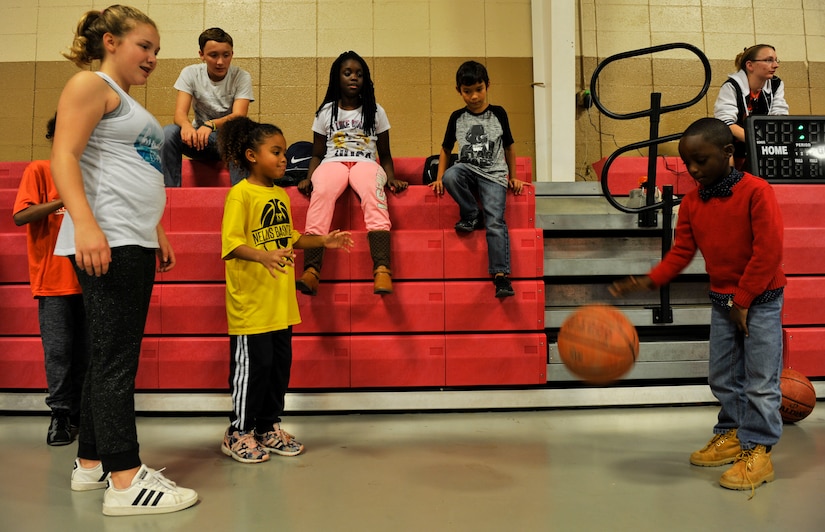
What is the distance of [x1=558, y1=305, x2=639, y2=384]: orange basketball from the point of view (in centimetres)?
219

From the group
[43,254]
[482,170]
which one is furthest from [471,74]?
[43,254]

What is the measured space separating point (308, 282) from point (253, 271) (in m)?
0.58

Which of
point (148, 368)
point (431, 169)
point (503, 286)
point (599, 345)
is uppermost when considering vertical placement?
point (431, 169)

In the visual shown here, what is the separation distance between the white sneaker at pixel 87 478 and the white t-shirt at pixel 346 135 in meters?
1.95

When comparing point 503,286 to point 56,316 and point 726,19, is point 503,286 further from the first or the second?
point 726,19

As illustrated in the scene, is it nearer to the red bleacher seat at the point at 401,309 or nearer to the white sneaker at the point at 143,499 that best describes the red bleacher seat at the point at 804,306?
the red bleacher seat at the point at 401,309

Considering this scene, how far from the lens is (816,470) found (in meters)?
2.29

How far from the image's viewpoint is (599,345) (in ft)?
7.27

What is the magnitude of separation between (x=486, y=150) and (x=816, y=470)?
2151mm

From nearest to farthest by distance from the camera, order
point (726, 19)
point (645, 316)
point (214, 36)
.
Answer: point (645, 316) → point (214, 36) → point (726, 19)

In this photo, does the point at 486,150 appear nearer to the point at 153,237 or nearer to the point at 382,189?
the point at 382,189

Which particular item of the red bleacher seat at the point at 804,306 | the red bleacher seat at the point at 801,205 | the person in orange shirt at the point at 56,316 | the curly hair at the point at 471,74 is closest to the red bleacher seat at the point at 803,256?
the red bleacher seat at the point at 804,306

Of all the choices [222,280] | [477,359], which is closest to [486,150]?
[477,359]

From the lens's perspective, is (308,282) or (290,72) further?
(290,72)
